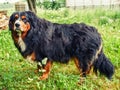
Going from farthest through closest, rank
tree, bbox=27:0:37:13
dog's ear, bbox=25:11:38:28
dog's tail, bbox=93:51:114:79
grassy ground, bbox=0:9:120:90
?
tree, bbox=27:0:37:13
dog's tail, bbox=93:51:114:79
grassy ground, bbox=0:9:120:90
dog's ear, bbox=25:11:38:28

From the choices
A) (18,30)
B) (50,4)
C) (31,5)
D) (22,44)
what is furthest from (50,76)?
(50,4)

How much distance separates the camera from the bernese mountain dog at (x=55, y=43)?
607 cm

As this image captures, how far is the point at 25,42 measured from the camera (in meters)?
6.13

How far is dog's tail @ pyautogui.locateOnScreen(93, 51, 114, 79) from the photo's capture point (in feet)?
21.7

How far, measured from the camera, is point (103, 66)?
6.69 m

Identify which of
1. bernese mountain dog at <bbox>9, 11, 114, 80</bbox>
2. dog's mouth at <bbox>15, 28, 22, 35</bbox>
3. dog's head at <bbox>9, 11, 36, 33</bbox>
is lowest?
bernese mountain dog at <bbox>9, 11, 114, 80</bbox>

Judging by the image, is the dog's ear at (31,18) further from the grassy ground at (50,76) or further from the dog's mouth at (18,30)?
the grassy ground at (50,76)

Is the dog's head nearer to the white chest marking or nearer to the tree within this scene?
the white chest marking

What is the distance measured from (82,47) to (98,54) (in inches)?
15.0

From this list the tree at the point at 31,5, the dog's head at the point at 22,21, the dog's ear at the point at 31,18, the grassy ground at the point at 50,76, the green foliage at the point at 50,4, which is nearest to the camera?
the dog's head at the point at 22,21

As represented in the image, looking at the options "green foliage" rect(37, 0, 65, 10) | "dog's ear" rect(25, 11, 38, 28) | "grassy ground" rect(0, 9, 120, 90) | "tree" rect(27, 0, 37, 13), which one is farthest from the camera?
"green foliage" rect(37, 0, 65, 10)

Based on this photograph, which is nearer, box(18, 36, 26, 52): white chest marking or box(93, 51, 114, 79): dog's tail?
box(18, 36, 26, 52): white chest marking

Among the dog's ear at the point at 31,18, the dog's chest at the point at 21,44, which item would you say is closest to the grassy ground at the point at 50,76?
the dog's chest at the point at 21,44

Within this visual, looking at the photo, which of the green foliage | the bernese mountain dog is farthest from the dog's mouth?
the green foliage
